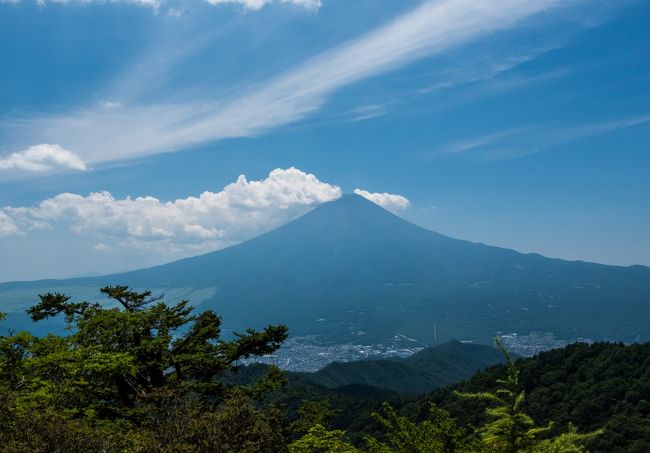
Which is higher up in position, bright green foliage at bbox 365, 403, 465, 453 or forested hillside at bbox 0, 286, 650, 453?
forested hillside at bbox 0, 286, 650, 453

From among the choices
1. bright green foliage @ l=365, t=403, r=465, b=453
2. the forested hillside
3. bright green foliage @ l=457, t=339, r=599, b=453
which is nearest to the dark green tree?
the forested hillside

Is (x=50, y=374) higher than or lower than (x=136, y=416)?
higher

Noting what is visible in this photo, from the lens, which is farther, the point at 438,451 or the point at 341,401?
the point at 341,401

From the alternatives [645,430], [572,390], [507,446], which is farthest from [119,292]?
[572,390]

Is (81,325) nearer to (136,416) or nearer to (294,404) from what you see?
(136,416)

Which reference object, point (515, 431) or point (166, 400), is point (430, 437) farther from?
point (166, 400)

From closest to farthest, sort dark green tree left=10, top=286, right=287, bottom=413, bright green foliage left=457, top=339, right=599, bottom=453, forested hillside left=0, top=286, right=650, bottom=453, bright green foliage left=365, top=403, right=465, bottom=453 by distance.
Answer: bright green foliage left=457, top=339, right=599, bottom=453 < forested hillside left=0, top=286, right=650, bottom=453 < bright green foliage left=365, top=403, right=465, bottom=453 < dark green tree left=10, top=286, right=287, bottom=413

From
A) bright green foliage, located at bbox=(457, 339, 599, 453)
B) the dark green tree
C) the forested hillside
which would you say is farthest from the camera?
the dark green tree

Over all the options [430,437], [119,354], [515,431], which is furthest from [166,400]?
[515,431]

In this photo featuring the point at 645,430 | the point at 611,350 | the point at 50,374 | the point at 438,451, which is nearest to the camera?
the point at 438,451

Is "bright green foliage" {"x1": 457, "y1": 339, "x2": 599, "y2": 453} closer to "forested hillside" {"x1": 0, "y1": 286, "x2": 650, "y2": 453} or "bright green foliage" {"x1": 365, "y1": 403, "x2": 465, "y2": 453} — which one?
"forested hillside" {"x1": 0, "y1": 286, "x2": 650, "y2": 453}

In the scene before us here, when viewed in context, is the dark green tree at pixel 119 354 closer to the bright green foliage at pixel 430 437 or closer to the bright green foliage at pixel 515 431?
the bright green foliage at pixel 430 437
